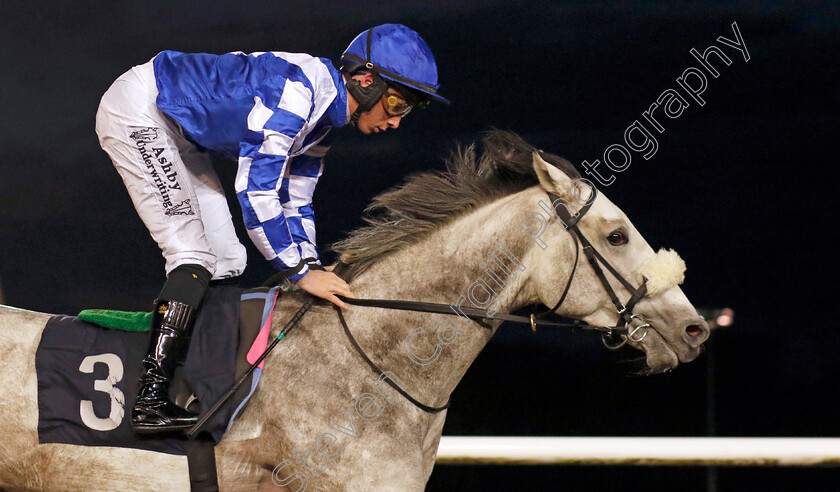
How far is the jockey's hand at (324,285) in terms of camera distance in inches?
67.8

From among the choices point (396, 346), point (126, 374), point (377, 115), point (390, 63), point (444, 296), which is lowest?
point (126, 374)

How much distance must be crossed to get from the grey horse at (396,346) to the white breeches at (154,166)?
0.97ft

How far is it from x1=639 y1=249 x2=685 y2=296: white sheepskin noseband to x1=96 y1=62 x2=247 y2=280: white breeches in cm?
111

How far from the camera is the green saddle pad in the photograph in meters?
1.79

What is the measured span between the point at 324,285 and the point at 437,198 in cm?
37

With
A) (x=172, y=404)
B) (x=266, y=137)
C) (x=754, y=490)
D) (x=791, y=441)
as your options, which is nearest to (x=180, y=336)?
(x=172, y=404)

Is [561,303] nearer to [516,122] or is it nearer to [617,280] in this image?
[617,280]

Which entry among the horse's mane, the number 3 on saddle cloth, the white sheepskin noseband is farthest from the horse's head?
the number 3 on saddle cloth

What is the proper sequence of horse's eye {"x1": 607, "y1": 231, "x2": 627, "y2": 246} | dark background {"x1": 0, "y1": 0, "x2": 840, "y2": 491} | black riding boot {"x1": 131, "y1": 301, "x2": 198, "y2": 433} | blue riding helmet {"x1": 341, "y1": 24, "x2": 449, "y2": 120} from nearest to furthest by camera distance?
black riding boot {"x1": 131, "y1": 301, "x2": 198, "y2": 433} < horse's eye {"x1": 607, "y1": 231, "x2": 627, "y2": 246} < blue riding helmet {"x1": 341, "y1": 24, "x2": 449, "y2": 120} < dark background {"x1": 0, "y1": 0, "x2": 840, "y2": 491}

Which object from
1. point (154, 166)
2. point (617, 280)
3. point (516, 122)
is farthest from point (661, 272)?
point (516, 122)

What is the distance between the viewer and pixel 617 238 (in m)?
1.72

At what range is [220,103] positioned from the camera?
5.86 feet

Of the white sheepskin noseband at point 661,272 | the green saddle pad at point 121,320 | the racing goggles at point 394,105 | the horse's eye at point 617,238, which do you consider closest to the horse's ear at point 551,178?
the horse's eye at point 617,238

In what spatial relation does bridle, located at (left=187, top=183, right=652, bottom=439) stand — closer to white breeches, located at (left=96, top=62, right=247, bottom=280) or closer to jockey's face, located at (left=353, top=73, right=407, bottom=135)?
white breeches, located at (left=96, top=62, right=247, bottom=280)
